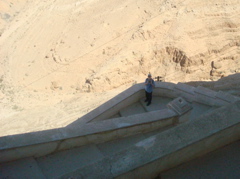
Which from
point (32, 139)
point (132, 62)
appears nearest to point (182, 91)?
point (32, 139)

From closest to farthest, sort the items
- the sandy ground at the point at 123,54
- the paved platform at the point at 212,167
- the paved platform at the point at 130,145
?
1. the paved platform at the point at 130,145
2. the paved platform at the point at 212,167
3. the sandy ground at the point at 123,54

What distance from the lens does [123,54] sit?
1236cm

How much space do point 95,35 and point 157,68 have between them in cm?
348

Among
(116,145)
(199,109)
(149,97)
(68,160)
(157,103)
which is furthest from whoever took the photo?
(157,103)

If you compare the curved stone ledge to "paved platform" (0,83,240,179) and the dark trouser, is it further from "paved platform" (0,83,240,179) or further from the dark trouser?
the dark trouser

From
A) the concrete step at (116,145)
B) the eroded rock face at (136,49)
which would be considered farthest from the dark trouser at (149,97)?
the eroded rock face at (136,49)

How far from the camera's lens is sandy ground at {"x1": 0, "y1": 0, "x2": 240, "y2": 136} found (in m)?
12.0

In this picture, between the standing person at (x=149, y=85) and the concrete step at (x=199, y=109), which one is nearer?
the concrete step at (x=199, y=109)

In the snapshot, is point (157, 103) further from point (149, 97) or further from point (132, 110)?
point (132, 110)

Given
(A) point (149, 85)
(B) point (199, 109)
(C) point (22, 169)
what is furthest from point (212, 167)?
(A) point (149, 85)

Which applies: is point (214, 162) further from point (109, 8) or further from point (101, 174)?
point (109, 8)

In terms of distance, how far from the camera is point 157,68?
12.7 m

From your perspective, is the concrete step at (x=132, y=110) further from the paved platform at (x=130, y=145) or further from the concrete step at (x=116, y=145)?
the concrete step at (x=116, y=145)

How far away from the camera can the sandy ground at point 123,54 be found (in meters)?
12.0
